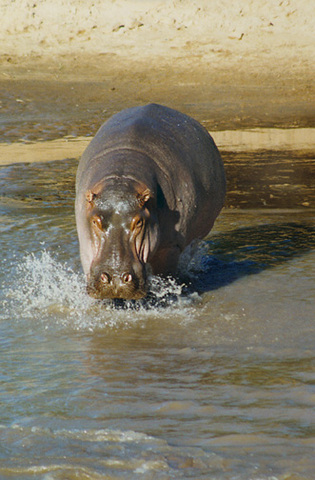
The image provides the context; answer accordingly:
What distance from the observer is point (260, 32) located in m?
17.4

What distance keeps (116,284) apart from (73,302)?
3.28 ft

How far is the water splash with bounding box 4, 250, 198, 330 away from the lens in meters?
4.92

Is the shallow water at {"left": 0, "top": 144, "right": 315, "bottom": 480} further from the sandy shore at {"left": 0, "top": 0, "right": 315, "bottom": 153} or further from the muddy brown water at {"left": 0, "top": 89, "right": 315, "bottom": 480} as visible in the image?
the sandy shore at {"left": 0, "top": 0, "right": 315, "bottom": 153}

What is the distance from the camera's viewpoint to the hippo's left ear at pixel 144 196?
15.0 feet

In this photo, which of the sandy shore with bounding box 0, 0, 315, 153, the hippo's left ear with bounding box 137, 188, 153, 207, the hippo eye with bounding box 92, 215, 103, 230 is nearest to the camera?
the hippo eye with bounding box 92, 215, 103, 230

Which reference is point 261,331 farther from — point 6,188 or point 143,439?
point 6,188

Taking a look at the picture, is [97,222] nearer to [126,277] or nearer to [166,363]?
[126,277]

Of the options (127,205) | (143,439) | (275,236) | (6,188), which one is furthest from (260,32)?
(143,439)

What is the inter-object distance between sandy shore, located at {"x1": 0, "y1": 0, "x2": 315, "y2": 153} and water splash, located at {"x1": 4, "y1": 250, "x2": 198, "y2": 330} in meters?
7.89

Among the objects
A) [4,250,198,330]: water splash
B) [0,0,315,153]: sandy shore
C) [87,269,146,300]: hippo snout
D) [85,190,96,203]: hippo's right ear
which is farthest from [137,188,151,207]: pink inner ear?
[0,0,315,153]: sandy shore

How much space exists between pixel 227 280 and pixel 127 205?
155cm

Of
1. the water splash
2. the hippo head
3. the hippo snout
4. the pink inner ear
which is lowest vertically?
the water splash

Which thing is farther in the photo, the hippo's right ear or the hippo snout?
the hippo's right ear

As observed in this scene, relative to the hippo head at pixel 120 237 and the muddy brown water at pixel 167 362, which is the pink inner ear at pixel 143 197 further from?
the muddy brown water at pixel 167 362
